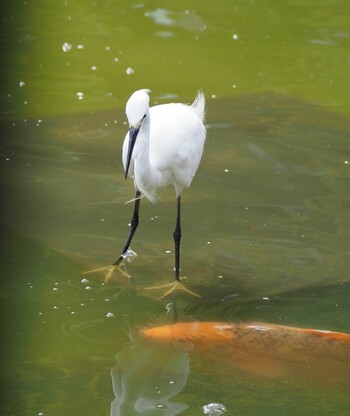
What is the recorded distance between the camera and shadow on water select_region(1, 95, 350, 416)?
158 inches

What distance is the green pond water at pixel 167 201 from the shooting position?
13.4 ft

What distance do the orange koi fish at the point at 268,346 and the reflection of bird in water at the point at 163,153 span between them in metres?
0.48

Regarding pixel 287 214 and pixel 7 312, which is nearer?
pixel 7 312

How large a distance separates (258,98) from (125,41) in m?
1.58

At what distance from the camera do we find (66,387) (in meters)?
3.97

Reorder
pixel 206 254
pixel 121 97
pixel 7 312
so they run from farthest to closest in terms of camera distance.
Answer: pixel 121 97 < pixel 206 254 < pixel 7 312

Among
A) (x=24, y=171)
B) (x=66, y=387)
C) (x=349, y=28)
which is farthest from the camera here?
(x=349, y=28)

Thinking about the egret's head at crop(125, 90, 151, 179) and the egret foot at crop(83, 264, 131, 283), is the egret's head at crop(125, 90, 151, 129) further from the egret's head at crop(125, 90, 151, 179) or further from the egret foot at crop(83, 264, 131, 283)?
the egret foot at crop(83, 264, 131, 283)

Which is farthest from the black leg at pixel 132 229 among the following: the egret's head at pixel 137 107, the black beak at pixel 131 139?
the egret's head at pixel 137 107

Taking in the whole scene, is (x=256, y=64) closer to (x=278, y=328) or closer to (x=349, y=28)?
(x=349, y=28)

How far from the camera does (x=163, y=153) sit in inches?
195

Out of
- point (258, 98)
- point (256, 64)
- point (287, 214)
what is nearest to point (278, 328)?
point (287, 214)

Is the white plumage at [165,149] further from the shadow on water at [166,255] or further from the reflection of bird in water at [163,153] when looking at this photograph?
the shadow on water at [166,255]

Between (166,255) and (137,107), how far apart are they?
109 centimetres
